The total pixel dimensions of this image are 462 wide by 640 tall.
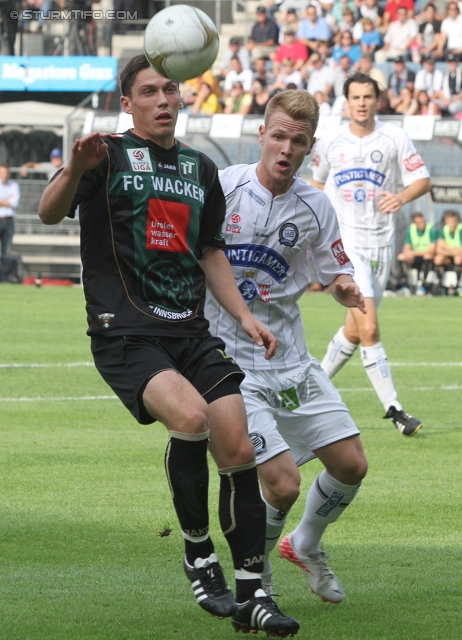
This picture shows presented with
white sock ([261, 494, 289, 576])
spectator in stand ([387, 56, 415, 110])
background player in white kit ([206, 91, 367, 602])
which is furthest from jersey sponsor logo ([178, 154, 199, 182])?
spectator in stand ([387, 56, 415, 110])

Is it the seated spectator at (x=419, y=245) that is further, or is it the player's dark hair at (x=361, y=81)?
the seated spectator at (x=419, y=245)

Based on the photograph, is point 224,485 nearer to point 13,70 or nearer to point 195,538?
point 195,538

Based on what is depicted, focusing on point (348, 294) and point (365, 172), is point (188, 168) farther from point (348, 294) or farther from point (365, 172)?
point (365, 172)

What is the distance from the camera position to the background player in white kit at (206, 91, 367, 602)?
4.62 meters

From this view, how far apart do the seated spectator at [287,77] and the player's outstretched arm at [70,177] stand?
876 inches

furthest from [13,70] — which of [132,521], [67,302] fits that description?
[132,521]

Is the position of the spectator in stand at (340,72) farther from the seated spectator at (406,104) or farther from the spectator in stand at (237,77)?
the spectator in stand at (237,77)

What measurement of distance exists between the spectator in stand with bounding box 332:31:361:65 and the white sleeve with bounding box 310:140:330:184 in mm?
17458

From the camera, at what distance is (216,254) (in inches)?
182

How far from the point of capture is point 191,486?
161 inches

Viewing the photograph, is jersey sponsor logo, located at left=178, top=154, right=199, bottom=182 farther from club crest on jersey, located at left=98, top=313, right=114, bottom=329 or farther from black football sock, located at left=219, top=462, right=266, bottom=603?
black football sock, located at left=219, top=462, right=266, bottom=603

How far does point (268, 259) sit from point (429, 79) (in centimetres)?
2088

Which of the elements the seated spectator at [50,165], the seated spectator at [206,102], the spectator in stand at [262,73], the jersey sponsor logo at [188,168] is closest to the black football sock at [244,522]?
the jersey sponsor logo at [188,168]

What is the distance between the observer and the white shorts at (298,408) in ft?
15.5
